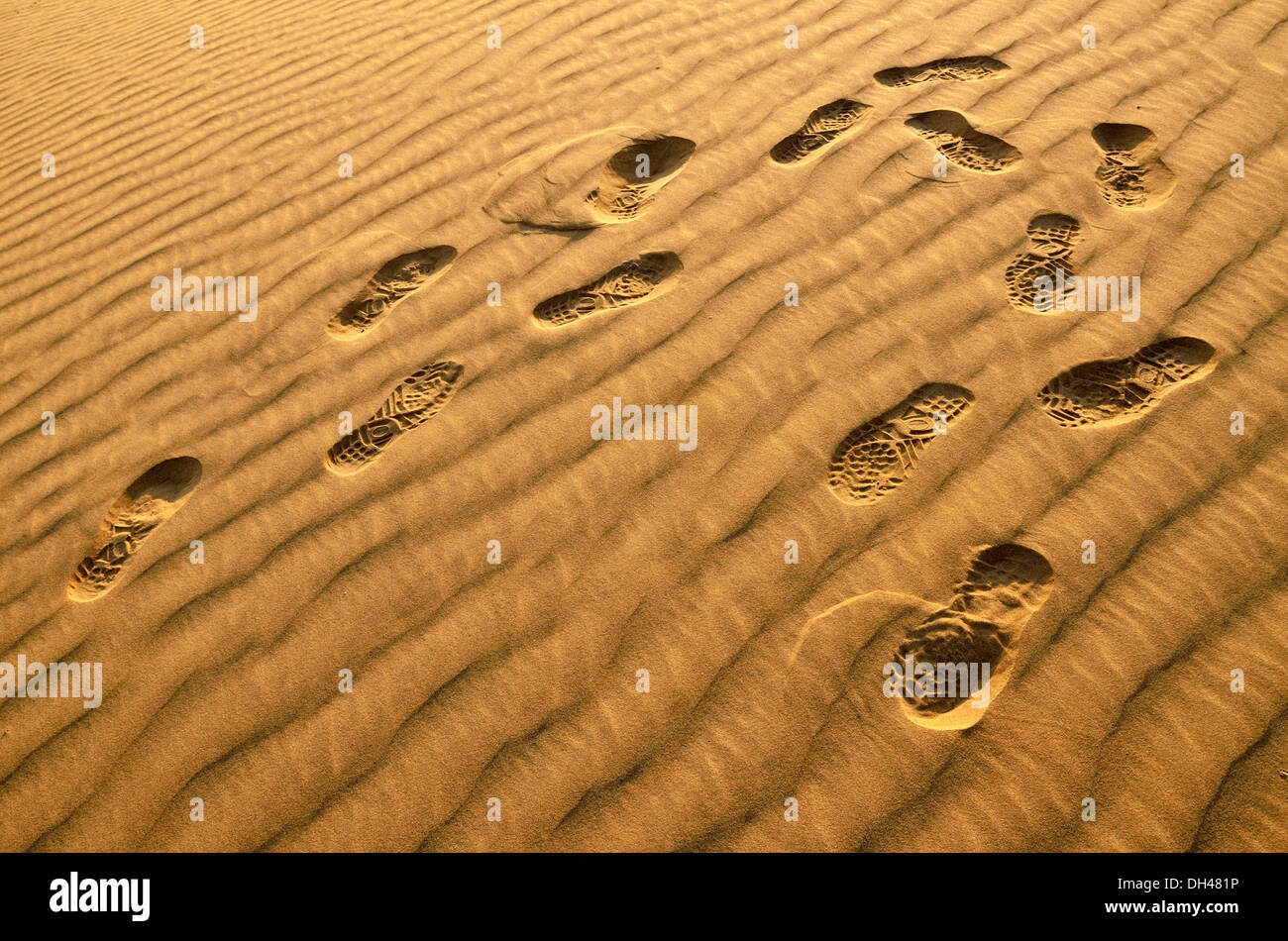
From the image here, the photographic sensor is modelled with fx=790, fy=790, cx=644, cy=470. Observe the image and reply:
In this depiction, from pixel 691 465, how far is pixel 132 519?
5.33 ft

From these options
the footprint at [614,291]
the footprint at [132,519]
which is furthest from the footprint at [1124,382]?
the footprint at [132,519]

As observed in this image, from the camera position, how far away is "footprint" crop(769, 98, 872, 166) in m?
3.00

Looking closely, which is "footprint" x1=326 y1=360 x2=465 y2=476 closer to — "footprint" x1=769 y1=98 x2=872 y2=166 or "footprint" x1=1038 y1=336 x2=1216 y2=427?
"footprint" x1=769 y1=98 x2=872 y2=166

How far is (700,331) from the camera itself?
7.98 feet

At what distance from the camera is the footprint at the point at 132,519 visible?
2168mm

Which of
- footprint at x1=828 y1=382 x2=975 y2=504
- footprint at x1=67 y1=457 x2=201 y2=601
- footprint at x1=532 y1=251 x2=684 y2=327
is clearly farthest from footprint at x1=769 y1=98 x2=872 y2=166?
footprint at x1=67 y1=457 x2=201 y2=601

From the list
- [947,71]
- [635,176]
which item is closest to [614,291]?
[635,176]

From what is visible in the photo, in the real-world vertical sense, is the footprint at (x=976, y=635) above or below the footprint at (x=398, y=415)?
below

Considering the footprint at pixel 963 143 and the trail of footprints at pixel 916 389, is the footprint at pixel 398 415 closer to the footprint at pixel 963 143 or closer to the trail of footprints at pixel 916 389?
the trail of footprints at pixel 916 389

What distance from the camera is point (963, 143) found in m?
2.92

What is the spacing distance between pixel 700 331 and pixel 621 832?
144cm

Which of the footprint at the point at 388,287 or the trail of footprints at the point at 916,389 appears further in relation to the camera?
the footprint at the point at 388,287
